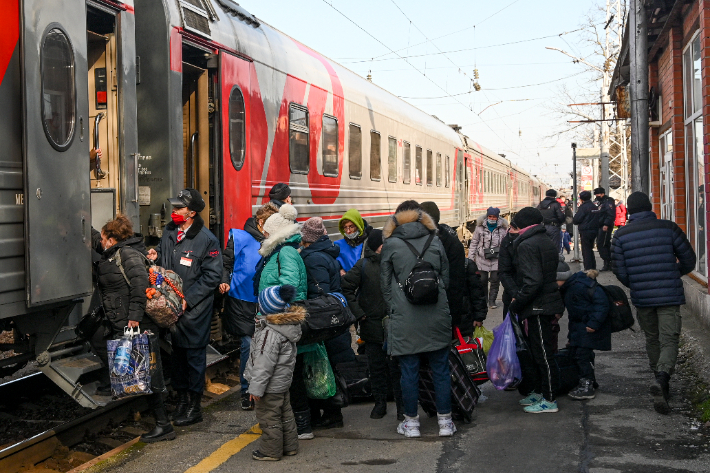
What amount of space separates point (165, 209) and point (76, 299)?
1772mm

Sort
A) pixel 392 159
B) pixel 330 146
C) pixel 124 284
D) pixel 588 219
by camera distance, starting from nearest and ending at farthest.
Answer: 1. pixel 124 284
2. pixel 330 146
3. pixel 392 159
4. pixel 588 219

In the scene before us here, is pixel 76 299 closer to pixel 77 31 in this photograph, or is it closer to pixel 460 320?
pixel 77 31

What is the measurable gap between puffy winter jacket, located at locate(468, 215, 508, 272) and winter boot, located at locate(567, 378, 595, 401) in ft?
15.6

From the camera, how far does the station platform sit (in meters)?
5.19

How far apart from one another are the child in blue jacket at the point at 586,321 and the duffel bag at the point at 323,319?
2207mm

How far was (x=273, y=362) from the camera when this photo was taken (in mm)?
5355

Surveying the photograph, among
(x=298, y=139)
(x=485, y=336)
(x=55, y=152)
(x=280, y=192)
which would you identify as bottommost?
(x=485, y=336)

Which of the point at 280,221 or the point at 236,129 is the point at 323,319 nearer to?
the point at 280,221

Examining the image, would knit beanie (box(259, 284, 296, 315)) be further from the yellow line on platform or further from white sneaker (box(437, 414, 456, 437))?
white sneaker (box(437, 414, 456, 437))

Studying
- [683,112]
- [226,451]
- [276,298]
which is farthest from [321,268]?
[683,112]

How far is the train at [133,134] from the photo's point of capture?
204 inches

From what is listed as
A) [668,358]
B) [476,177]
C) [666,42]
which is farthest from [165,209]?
[476,177]

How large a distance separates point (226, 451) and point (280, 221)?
160cm

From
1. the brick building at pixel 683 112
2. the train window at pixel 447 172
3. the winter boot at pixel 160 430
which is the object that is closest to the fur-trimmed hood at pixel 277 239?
the winter boot at pixel 160 430
